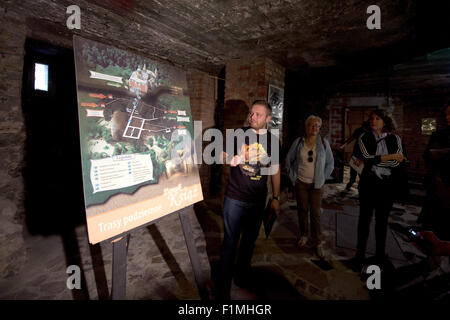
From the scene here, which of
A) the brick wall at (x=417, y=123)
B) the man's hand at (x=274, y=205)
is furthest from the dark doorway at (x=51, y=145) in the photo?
the brick wall at (x=417, y=123)

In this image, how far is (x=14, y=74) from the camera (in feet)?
7.91

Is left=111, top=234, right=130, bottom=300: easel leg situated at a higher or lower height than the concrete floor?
higher

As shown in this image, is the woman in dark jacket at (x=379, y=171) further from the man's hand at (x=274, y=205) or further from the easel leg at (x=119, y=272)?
the easel leg at (x=119, y=272)

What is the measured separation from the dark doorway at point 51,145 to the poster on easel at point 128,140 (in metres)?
2.79

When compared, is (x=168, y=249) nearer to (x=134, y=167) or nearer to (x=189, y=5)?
(x=134, y=167)

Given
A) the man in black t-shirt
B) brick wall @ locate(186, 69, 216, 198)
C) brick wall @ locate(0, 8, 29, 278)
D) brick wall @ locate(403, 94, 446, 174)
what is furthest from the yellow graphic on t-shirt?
brick wall @ locate(403, 94, 446, 174)

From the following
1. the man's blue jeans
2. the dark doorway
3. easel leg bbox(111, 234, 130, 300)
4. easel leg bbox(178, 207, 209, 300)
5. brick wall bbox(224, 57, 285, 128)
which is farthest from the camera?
brick wall bbox(224, 57, 285, 128)

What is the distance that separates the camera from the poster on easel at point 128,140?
4.34ft

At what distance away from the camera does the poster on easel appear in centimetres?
132

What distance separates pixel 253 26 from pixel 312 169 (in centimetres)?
206

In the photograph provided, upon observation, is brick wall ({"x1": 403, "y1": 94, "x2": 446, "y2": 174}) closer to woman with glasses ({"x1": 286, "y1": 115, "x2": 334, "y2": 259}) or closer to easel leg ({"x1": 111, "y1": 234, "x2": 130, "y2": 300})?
woman with glasses ({"x1": 286, "y1": 115, "x2": 334, "y2": 259})

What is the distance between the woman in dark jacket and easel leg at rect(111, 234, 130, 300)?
8.62 ft
